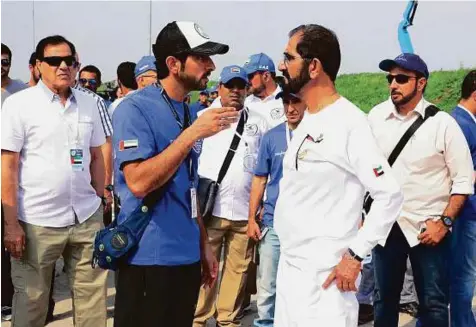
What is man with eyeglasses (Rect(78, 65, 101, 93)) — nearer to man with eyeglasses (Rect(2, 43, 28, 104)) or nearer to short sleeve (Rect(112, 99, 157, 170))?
man with eyeglasses (Rect(2, 43, 28, 104))

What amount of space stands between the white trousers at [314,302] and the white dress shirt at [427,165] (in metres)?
1.64

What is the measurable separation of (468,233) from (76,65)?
301 centimetres

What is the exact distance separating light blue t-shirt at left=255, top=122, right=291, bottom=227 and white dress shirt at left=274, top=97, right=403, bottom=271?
2150mm

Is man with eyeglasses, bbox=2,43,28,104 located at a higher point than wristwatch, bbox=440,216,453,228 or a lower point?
higher

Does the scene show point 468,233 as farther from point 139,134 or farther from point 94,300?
point 139,134

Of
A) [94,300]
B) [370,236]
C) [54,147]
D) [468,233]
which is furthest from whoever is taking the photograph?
[468,233]

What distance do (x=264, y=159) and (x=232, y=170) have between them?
339mm

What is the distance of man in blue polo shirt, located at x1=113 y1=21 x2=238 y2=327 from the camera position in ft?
8.88

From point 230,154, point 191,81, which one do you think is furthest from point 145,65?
point 191,81

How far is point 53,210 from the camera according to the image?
13.1 ft

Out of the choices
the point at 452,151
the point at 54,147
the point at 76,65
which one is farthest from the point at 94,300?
the point at 452,151

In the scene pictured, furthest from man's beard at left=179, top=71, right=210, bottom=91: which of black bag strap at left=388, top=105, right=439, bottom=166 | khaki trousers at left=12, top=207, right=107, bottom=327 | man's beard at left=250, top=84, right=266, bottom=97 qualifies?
man's beard at left=250, top=84, right=266, bottom=97

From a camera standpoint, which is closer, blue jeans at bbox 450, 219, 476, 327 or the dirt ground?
blue jeans at bbox 450, 219, 476, 327

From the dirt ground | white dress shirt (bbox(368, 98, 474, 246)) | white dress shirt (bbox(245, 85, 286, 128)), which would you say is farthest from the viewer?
white dress shirt (bbox(245, 85, 286, 128))
